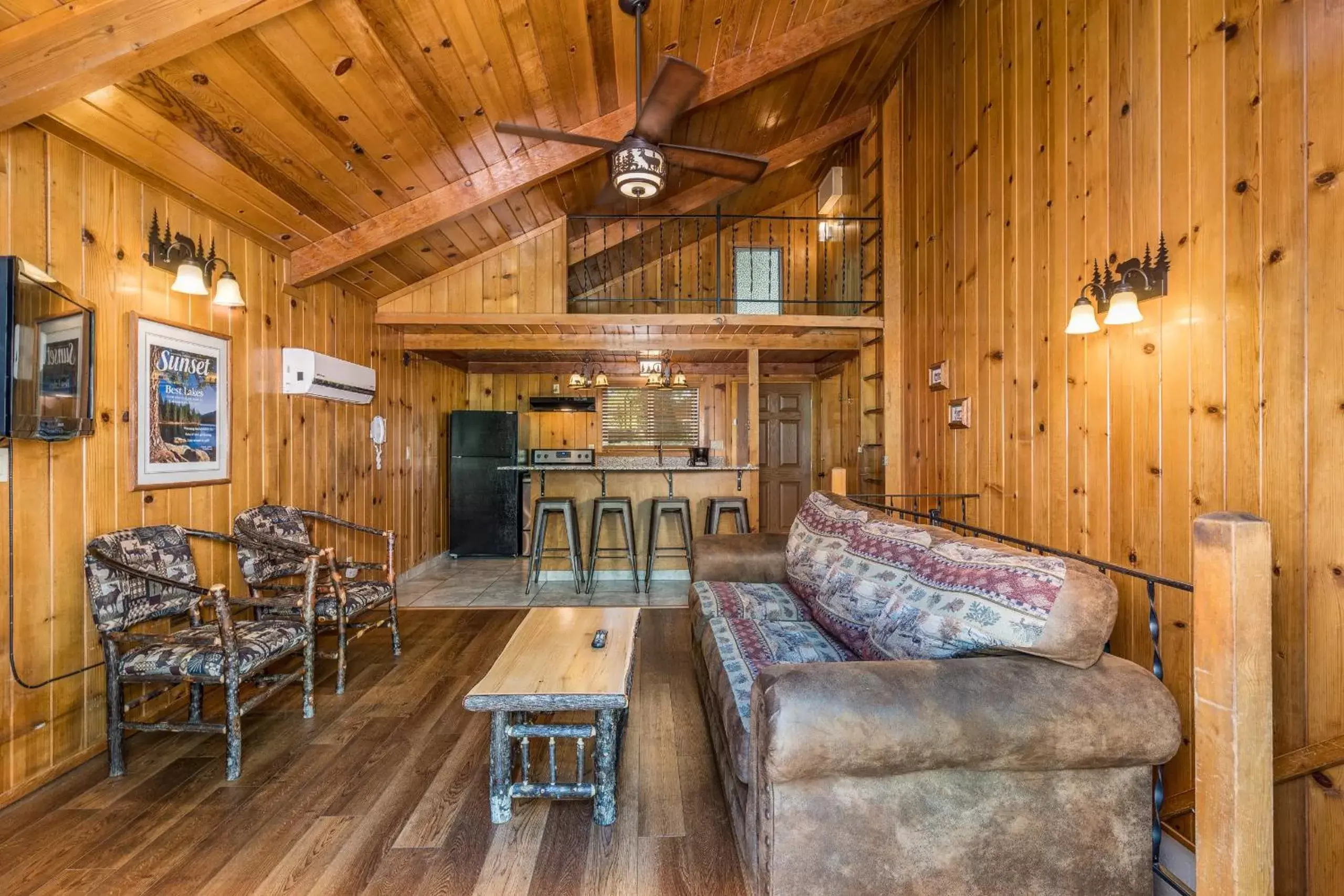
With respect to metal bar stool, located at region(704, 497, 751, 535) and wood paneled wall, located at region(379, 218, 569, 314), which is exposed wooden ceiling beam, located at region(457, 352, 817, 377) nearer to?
wood paneled wall, located at region(379, 218, 569, 314)

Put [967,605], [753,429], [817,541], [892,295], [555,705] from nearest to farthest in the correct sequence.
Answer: [967,605] < [555,705] < [817,541] < [892,295] < [753,429]

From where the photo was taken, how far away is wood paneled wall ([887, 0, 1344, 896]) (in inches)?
58.0

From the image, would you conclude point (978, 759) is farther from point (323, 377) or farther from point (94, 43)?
point (323, 377)

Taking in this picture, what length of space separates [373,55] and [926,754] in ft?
10.3

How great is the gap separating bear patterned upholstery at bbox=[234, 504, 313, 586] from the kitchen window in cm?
452

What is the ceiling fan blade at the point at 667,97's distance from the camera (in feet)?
8.16

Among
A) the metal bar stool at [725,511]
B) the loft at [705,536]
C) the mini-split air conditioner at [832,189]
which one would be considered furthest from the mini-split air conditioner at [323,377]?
the mini-split air conditioner at [832,189]

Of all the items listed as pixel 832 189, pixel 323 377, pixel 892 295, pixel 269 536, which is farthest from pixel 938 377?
pixel 269 536

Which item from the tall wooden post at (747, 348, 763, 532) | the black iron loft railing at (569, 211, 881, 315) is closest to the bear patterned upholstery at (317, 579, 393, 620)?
the tall wooden post at (747, 348, 763, 532)

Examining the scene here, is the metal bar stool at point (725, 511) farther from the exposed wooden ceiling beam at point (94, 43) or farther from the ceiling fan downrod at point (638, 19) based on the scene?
the exposed wooden ceiling beam at point (94, 43)

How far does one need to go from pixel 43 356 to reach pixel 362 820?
72.3 inches

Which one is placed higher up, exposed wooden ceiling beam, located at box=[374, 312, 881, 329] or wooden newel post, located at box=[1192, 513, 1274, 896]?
exposed wooden ceiling beam, located at box=[374, 312, 881, 329]

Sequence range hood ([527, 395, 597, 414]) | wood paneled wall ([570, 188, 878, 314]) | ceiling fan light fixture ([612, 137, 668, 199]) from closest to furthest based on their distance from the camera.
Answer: ceiling fan light fixture ([612, 137, 668, 199])
wood paneled wall ([570, 188, 878, 314])
range hood ([527, 395, 597, 414])

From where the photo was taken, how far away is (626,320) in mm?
4746
